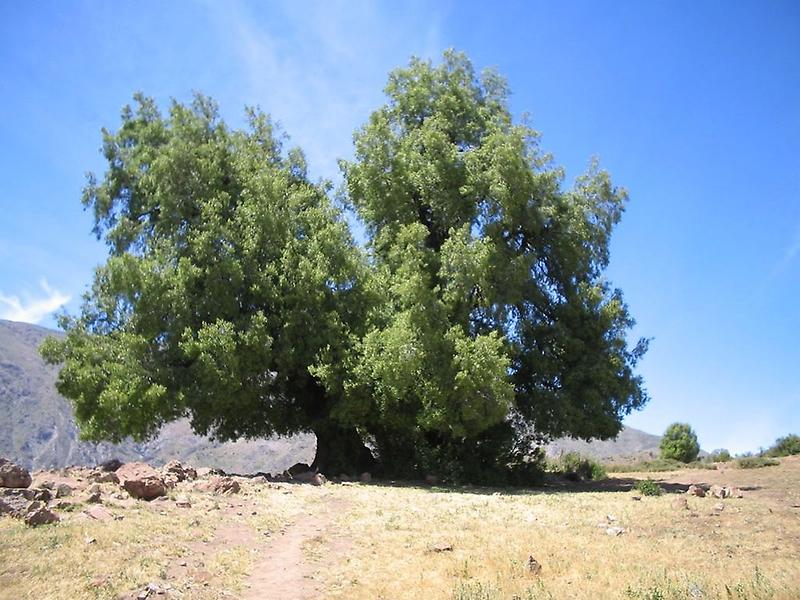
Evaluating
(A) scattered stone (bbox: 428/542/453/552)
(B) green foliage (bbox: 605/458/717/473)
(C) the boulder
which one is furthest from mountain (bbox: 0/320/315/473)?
(A) scattered stone (bbox: 428/542/453/552)

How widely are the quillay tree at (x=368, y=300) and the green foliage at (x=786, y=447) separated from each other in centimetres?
2027

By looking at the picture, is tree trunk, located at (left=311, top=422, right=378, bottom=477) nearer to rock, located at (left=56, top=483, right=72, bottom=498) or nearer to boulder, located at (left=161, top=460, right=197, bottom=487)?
boulder, located at (left=161, top=460, right=197, bottom=487)

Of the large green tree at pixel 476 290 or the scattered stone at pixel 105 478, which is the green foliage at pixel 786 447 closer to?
the large green tree at pixel 476 290

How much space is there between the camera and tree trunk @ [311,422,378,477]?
2628 cm

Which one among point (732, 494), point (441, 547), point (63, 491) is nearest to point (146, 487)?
point (63, 491)

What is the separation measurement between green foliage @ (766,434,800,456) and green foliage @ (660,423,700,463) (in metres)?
4.76

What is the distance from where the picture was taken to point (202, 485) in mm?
15945

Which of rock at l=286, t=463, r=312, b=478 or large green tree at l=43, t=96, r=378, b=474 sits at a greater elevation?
large green tree at l=43, t=96, r=378, b=474

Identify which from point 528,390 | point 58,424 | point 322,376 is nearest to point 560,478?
point 528,390

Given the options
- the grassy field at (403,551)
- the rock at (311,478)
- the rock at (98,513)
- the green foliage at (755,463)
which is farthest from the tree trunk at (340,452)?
the green foliage at (755,463)

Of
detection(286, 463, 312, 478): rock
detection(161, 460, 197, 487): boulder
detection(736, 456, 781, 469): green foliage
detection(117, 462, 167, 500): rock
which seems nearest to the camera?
detection(117, 462, 167, 500): rock

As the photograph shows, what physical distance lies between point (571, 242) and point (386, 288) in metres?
7.52

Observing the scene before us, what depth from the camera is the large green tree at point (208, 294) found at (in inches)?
894

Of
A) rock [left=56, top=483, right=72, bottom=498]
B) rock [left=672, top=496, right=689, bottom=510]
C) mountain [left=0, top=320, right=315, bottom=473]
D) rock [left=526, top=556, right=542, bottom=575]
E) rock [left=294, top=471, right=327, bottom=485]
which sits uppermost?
mountain [left=0, top=320, right=315, bottom=473]
